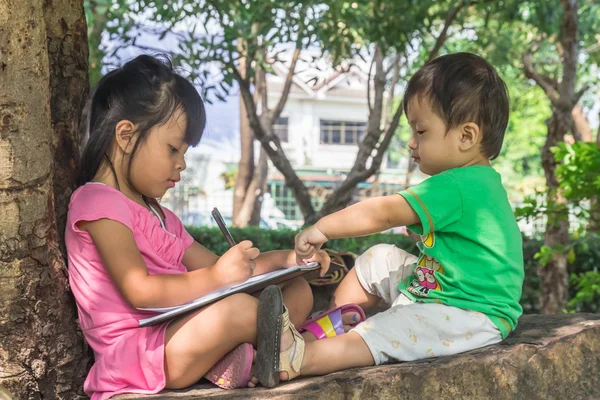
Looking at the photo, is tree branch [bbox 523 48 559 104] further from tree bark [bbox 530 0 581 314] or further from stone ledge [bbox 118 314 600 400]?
stone ledge [bbox 118 314 600 400]

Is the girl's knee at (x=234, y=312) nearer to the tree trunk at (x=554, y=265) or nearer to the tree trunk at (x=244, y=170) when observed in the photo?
the tree trunk at (x=554, y=265)

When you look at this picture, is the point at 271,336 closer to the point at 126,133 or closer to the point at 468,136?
the point at 126,133

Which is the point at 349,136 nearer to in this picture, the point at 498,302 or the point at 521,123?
the point at 521,123

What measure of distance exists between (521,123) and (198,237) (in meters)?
21.8

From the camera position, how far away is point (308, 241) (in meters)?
2.43

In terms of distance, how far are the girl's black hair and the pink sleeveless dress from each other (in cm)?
16

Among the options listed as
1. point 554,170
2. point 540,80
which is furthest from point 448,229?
point 540,80

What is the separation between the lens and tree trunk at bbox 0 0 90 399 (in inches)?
86.3

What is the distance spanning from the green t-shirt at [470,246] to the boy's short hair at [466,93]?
0.54 feet

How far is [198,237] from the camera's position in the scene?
25.6ft

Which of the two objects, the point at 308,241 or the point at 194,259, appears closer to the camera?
the point at 308,241

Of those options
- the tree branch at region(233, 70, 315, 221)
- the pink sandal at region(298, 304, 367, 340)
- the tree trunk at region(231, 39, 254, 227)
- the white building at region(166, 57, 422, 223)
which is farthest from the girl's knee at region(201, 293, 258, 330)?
the white building at region(166, 57, 422, 223)

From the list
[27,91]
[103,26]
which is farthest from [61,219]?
[103,26]

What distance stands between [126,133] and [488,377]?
4.62 ft
